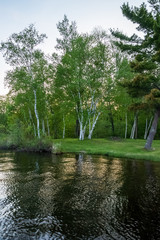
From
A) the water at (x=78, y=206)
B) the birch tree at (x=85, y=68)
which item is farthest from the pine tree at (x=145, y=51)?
the water at (x=78, y=206)

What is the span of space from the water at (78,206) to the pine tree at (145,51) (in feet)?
42.6

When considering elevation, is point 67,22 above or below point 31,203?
above

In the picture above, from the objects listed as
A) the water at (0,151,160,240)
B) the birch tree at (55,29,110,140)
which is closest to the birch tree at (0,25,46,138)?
the birch tree at (55,29,110,140)

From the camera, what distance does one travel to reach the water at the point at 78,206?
5973 mm

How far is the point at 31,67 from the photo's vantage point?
31.8 meters

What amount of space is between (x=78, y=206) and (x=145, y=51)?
23.4 m

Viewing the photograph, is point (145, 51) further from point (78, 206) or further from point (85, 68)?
point (78, 206)

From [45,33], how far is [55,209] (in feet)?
102

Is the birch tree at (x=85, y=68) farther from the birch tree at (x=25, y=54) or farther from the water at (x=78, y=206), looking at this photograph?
the water at (x=78, y=206)

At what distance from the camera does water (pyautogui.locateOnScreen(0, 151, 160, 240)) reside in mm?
5973

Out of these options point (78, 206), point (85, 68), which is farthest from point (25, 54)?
point (78, 206)

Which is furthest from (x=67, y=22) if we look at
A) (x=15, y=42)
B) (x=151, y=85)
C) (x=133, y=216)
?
(x=133, y=216)

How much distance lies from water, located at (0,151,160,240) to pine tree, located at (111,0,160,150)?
1297 cm

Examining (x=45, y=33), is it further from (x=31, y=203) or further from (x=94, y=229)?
(x=94, y=229)
